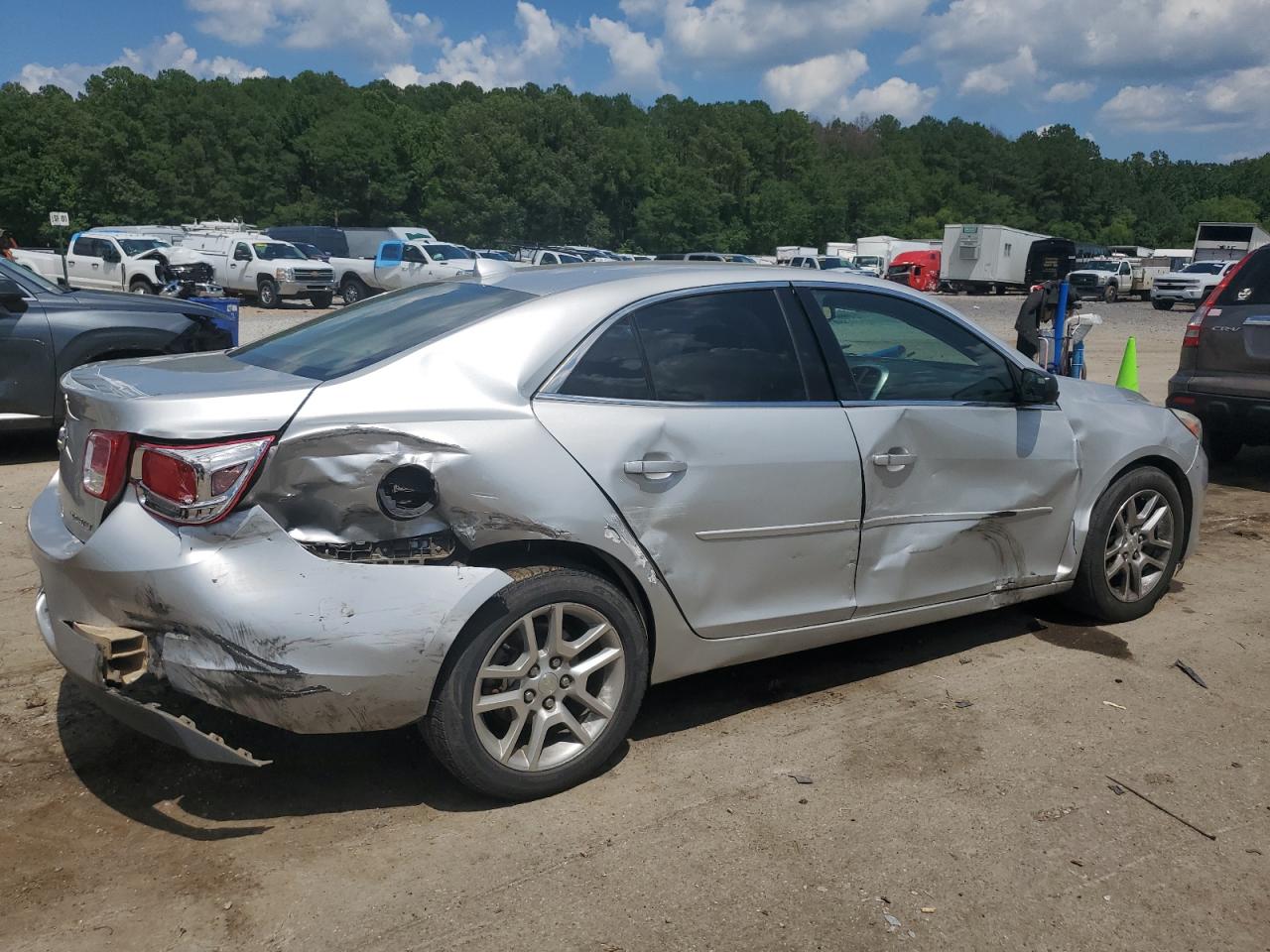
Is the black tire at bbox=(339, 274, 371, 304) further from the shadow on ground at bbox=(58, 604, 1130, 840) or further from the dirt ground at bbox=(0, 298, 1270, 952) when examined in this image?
the shadow on ground at bbox=(58, 604, 1130, 840)

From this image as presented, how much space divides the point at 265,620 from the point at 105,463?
0.69m

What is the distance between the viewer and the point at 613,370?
143 inches

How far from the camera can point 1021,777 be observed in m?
3.71

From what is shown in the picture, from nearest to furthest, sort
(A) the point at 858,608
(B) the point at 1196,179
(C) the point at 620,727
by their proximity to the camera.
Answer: (C) the point at 620,727 → (A) the point at 858,608 → (B) the point at 1196,179

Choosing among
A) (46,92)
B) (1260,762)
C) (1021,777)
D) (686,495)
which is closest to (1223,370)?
(1260,762)

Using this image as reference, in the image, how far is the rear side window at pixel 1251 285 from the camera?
8203mm

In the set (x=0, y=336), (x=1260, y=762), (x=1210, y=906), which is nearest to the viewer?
(x=1210, y=906)

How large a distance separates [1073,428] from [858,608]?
143 cm

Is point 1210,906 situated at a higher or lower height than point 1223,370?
lower

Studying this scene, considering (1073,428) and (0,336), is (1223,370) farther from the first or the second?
(0,336)

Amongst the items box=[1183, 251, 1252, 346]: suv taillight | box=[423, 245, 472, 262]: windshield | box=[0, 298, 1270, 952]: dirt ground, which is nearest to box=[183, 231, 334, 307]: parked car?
box=[423, 245, 472, 262]: windshield

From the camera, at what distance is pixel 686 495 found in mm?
3619

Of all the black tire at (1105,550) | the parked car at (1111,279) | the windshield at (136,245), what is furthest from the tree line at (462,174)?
the black tire at (1105,550)

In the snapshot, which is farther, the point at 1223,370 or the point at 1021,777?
the point at 1223,370
